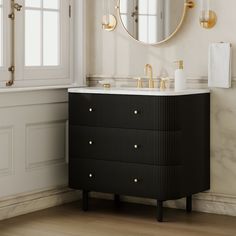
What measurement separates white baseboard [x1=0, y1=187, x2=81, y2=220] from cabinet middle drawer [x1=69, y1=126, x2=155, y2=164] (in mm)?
358

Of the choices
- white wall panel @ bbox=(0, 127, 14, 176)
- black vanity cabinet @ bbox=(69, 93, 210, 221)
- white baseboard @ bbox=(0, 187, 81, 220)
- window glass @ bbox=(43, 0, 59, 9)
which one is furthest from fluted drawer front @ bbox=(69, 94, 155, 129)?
window glass @ bbox=(43, 0, 59, 9)

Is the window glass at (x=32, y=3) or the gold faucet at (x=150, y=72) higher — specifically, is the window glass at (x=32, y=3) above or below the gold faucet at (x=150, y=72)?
above

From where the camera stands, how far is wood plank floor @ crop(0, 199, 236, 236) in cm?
408

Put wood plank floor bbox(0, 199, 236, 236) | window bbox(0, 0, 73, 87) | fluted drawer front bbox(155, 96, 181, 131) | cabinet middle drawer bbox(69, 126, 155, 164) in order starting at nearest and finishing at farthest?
1. wood plank floor bbox(0, 199, 236, 236)
2. fluted drawer front bbox(155, 96, 181, 131)
3. cabinet middle drawer bbox(69, 126, 155, 164)
4. window bbox(0, 0, 73, 87)

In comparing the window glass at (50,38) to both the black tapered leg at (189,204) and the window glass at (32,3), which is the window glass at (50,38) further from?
the black tapered leg at (189,204)

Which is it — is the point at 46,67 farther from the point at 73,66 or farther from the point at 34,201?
the point at 34,201

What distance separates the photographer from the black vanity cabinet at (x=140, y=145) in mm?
4234

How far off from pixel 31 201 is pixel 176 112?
1179mm

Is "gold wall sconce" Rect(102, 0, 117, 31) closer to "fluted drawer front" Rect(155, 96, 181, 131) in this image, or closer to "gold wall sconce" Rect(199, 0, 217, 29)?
"gold wall sconce" Rect(199, 0, 217, 29)

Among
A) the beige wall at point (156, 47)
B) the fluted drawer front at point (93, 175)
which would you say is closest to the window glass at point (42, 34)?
the beige wall at point (156, 47)

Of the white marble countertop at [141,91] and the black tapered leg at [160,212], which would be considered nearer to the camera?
the white marble countertop at [141,91]

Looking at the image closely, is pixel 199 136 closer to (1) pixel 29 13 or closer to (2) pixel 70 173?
(2) pixel 70 173

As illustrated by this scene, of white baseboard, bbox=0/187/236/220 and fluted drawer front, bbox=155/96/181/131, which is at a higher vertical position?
fluted drawer front, bbox=155/96/181/131

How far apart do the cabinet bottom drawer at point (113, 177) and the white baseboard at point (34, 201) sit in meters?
0.22
